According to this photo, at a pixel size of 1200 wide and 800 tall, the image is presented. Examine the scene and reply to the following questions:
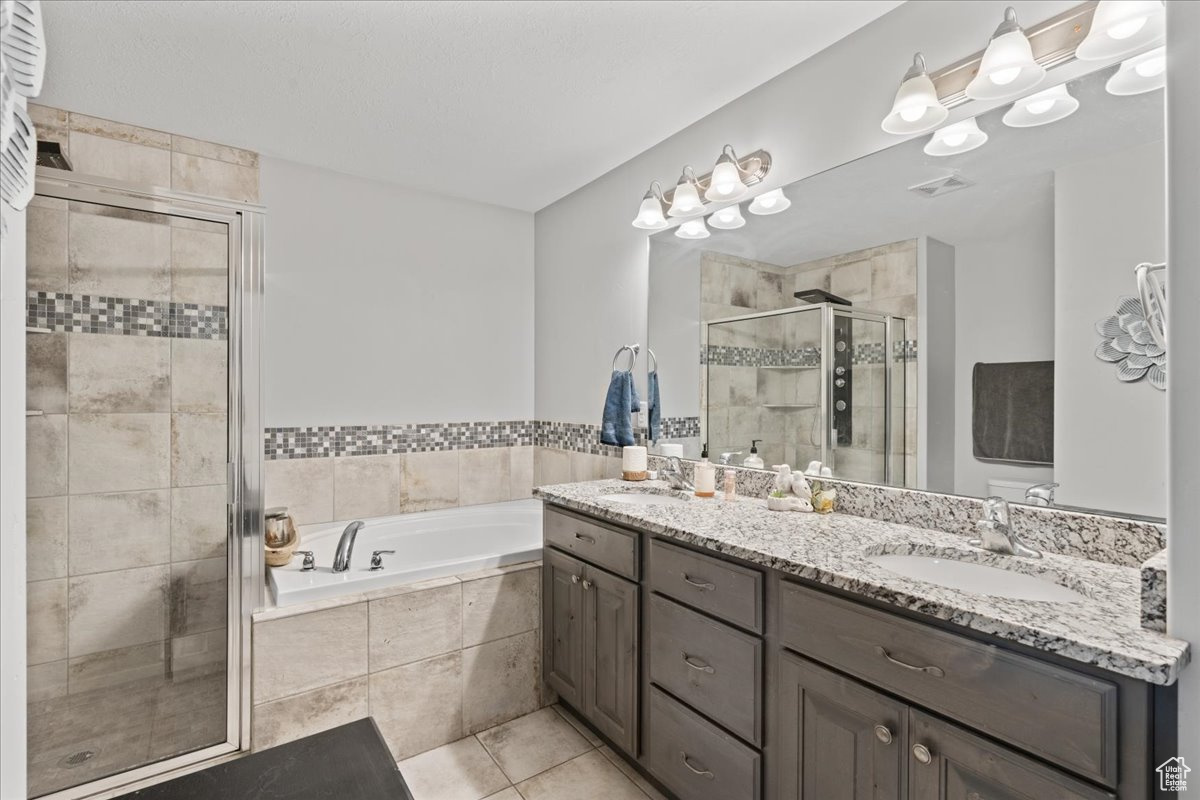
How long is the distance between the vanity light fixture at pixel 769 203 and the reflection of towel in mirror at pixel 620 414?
90cm

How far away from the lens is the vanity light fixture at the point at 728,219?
2348 mm

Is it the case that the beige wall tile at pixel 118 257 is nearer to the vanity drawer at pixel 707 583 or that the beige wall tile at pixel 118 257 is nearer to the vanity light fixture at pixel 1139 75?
the vanity drawer at pixel 707 583

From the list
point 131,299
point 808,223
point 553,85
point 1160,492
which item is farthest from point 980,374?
point 131,299

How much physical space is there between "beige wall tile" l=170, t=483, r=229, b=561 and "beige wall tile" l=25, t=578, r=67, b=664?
330mm

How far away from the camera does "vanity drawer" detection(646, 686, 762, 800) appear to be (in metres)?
1.55

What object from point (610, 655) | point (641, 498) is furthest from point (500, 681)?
point (641, 498)

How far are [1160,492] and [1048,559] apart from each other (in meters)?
0.27

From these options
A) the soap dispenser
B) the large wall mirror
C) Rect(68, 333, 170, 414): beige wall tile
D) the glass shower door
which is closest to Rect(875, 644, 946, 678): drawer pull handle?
the large wall mirror

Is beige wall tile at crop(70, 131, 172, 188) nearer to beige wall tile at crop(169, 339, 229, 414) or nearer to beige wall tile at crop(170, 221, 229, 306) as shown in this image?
beige wall tile at crop(170, 221, 229, 306)

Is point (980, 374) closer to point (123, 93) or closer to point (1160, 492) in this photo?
point (1160, 492)

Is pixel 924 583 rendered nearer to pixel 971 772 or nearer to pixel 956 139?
pixel 971 772

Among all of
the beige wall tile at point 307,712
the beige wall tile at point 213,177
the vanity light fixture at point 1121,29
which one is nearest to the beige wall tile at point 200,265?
the beige wall tile at point 213,177

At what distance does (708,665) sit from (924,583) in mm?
662

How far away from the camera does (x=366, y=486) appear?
9.97 feet
